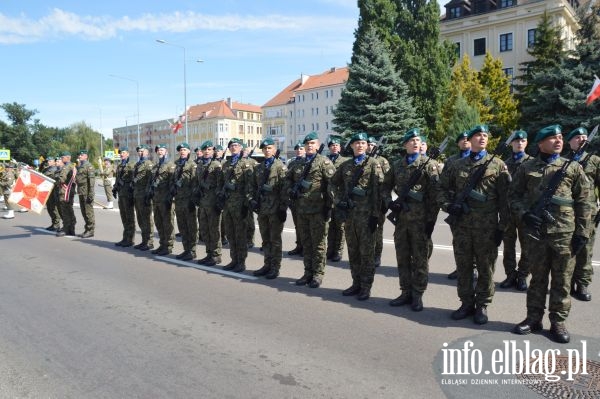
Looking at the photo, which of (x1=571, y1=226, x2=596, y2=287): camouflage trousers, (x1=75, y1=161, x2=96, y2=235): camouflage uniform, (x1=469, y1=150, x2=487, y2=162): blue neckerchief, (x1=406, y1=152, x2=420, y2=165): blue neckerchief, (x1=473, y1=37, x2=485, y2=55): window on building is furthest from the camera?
(x1=473, y1=37, x2=485, y2=55): window on building

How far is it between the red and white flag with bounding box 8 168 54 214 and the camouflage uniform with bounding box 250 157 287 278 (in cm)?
725

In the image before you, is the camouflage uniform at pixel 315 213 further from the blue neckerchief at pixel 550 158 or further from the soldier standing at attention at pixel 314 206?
the blue neckerchief at pixel 550 158

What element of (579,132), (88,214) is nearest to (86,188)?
→ (88,214)

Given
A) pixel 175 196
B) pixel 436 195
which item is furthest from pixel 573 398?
A: pixel 175 196

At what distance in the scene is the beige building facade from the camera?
40.6m

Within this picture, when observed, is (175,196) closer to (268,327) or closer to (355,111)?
(268,327)

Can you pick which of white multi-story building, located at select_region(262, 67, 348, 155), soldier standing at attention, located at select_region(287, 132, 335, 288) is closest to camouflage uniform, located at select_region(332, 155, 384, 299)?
soldier standing at attention, located at select_region(287, 132, 335, 288)

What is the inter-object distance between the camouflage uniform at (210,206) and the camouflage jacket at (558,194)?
480cm

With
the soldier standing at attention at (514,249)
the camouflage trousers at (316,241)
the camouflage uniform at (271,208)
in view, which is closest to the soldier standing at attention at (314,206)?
the camouflage trousers at (316,241)

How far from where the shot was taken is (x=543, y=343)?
4.32 metres

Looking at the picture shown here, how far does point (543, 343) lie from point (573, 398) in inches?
40.8

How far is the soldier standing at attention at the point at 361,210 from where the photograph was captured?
228 inches

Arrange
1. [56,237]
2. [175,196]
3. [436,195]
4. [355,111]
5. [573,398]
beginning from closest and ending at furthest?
1. [573,398]
2. [436,195]
3. [175,196]
4. [56,237]
5. [355,111]

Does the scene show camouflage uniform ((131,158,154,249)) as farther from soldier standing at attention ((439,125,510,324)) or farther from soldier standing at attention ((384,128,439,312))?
soldier standing at attention ((439,125,510,324))
